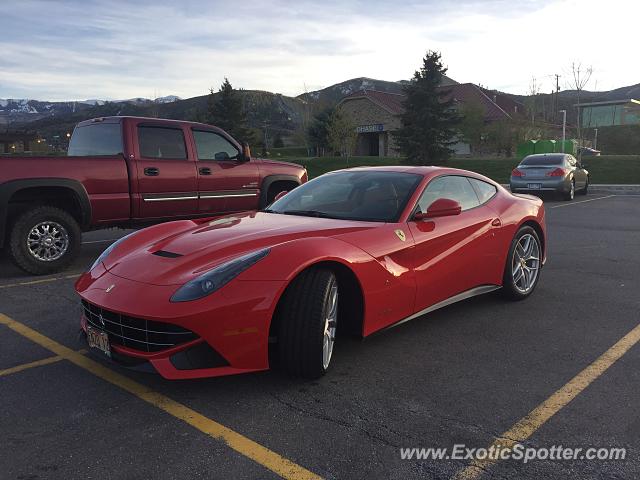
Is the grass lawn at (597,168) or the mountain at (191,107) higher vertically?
the mountain at (191,107)

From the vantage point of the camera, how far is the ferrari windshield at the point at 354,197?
4094 millimetres

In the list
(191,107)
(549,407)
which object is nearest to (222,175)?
(549,407)

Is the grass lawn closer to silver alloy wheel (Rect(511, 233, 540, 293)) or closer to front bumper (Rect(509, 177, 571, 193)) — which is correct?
front bumper (Rect(509, 177, 571, 193))

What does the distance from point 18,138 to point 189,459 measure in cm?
3763

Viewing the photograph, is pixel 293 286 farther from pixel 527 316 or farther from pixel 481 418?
pixel 527 316

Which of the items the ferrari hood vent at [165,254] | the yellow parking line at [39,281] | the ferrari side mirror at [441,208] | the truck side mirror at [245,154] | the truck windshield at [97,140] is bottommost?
the yellow parking line at [39,281]

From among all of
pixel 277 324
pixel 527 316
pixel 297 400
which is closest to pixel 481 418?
pixel 297 400

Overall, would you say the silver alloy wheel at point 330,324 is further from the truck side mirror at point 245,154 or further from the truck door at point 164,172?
the truck side mirror at point 245,154

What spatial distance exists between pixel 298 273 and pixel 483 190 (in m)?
2.58

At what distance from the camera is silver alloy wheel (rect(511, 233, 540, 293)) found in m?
5.11

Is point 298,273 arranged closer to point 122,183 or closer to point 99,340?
point 99,340

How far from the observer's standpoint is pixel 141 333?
9.61ft

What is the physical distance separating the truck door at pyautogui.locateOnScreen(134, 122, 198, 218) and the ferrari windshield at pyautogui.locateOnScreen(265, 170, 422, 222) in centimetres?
311

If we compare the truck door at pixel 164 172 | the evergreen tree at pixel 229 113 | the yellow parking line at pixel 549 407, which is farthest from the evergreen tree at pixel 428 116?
the yellow parking line at pixel 549 407
